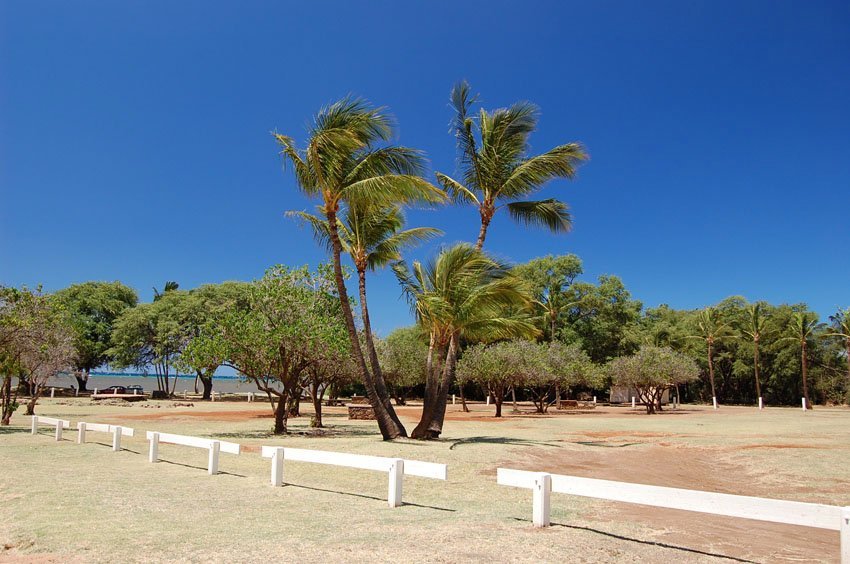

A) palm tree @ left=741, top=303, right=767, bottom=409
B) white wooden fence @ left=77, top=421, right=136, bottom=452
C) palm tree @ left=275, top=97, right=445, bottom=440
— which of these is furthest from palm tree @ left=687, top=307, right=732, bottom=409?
white wooden fence @ left=77, top=421, right=136, bottom=452

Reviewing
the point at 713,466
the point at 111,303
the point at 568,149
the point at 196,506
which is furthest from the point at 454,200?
the point at 111,303

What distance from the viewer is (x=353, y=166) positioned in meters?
17.7

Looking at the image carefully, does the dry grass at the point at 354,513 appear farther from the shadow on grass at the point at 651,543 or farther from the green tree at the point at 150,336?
the green tree at the point at 150,336

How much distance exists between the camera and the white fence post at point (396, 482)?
28.0 ft

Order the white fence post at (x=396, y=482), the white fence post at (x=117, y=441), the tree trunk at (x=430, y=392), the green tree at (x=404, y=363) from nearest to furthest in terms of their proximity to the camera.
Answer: the white fence post at (x=396, y=482)
the white fence post at (x=117, y=441)
the tree trunk at (x=430, y=392)
the green tree at (x=404, y=363)

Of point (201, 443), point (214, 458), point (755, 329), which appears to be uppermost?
point (755, 329)

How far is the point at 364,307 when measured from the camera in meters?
19.4

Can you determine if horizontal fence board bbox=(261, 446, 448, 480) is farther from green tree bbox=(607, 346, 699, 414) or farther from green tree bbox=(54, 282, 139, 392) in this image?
green tree bbox=(54, 282, 139, 392)

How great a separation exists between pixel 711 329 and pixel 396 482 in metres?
62.3

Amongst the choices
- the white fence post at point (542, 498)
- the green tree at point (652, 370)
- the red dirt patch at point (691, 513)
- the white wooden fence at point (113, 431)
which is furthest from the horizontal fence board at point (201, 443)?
Answer: the green tree at point (652, 370)

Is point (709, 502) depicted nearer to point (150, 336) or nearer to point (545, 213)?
point (545, 213)

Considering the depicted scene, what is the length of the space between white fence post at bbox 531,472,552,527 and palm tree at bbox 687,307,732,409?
60.1 meters

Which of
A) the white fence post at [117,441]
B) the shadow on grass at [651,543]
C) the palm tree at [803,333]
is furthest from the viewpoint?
the palm tree at [803,333]

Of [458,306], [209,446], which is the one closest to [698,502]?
[209,446]
